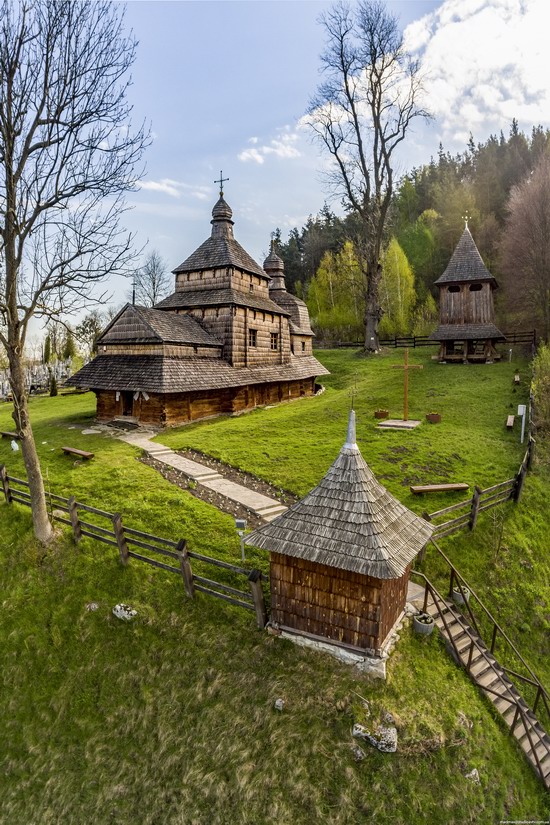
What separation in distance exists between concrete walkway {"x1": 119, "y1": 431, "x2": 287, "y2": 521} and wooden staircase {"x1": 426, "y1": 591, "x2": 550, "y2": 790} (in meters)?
4.74

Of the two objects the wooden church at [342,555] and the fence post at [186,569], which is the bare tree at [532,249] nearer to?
the wooden church at [342,555]

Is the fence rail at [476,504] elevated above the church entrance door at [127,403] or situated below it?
below

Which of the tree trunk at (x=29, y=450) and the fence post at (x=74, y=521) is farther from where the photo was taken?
the fence post at (x=74, y=521)

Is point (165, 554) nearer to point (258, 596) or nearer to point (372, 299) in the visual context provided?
point (258, 596)

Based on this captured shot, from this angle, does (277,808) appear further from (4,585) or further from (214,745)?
(4,585)

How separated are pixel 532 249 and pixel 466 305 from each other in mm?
5904

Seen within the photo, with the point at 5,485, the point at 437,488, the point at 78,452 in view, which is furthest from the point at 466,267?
the point at 5,485

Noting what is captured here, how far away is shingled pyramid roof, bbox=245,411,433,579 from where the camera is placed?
22.7 ft

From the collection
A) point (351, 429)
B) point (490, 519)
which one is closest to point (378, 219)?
point (490, 519)

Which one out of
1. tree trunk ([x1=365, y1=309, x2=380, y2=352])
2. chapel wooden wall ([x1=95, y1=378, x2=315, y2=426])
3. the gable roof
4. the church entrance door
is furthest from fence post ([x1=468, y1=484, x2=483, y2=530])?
tree trunk ([x1=365, y1=309, x2=380, y2=352])

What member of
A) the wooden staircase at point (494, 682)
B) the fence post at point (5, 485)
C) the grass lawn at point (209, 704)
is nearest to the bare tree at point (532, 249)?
the grass lawn at point (209, 704)

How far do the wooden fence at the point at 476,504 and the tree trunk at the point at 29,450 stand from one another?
9625 millimetres

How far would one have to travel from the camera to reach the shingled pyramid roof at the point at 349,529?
6910mm

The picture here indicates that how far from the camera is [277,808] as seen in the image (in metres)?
5.99
